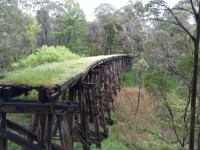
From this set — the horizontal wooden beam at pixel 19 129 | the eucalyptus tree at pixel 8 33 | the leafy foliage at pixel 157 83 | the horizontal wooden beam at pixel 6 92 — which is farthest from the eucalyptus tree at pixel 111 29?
the horizontal wooden beam at pixel 6 92

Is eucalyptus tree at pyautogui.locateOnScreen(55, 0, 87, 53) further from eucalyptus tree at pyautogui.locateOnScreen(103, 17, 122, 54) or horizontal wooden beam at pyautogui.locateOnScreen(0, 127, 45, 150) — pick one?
horizontal wooden beam at pyautogui.locateOnScreen(0, 127, 45, 150)

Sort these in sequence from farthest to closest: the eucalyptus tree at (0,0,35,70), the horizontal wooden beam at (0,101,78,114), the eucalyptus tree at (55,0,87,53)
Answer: the eucalyptus tree at (55,0,87,53) < the eucalyptus tree at (0,0,35,70) < the horizontal wooden beam at (0,101,78,114)

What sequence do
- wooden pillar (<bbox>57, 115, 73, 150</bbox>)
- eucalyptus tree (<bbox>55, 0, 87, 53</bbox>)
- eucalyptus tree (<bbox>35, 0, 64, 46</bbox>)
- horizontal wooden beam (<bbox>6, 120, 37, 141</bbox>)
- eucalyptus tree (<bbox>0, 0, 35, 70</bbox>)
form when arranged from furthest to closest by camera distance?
1. eucalyptus tree (<bbox>35, 0, 64, 46</bbox>)
2. eucalyptus tree (<bbox>55, 0, 87, 53</bbox>)
3. eucalyptus tree (<bbox>0, 0, 35, 70</bbox>)
4. horizontal wooden beam (<bbox>6, 120, 37, 141</bbox>)
5. wooden pillar (<bbox>57, 115, 73, 150</bbox>)

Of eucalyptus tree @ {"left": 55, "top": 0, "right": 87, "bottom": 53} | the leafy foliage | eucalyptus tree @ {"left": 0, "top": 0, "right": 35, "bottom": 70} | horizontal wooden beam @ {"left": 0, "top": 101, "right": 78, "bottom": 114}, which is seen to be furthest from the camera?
eucalyptus tree @ {"left": 55, "top": 0, "right": 87, "bottom": 53}

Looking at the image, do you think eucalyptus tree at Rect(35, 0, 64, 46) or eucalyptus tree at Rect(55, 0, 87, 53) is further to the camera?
eucalyptus tree at Rect(35, 0, 64, 46)

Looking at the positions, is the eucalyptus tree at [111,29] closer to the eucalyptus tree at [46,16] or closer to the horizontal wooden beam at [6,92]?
the eucalyptus tree at [46,16]

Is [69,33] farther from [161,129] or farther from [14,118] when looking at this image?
[161,129]

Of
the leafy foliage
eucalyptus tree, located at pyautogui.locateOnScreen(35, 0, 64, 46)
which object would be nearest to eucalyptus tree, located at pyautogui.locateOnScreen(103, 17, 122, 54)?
eucalyptus tree, located at pyautogui.locateOnScreen(35, 0, 64, 46)

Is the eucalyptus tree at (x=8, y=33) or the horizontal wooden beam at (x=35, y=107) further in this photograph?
the eucalyptus tree at (x=8, y=33)

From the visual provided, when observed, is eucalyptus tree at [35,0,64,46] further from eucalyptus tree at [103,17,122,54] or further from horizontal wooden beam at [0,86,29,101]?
horizontal wooden beam at [0,86,29,101]

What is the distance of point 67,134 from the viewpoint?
308cm

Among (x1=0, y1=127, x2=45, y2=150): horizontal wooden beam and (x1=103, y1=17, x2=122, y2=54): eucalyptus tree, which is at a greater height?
(x1=103, y1=17, x2=122, y2=54): eucalyptus tree

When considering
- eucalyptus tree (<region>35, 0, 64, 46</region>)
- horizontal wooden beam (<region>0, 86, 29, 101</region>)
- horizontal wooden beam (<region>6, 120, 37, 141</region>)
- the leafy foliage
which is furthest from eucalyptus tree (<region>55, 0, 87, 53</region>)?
horizontal wooden beam (<region>0, 86, 29, 101</region>)

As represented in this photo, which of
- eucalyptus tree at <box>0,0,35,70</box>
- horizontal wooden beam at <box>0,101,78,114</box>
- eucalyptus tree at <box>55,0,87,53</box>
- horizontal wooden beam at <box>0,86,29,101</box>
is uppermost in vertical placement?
eucalyptus tree at <box>55,0,87,53</box>
